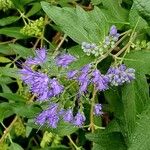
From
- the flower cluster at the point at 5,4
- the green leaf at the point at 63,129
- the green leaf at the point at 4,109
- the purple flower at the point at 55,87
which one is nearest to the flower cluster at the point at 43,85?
the purple flower at the point at 55,87

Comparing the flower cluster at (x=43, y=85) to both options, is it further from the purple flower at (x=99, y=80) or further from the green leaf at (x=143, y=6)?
the green leaf at (x=143, y=6)

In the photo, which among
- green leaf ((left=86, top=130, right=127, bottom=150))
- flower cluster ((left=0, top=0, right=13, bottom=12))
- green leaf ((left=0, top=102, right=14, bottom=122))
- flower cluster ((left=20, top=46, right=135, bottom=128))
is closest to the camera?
flower cluster ((left=20, top=46, right=135, bottom=128))

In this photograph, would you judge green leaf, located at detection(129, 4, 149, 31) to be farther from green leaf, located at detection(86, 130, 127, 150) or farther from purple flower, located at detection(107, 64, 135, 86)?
green leaf, located at detection(86, 130, 127, 150)

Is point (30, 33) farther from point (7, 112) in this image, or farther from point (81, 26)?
point (81, 26)

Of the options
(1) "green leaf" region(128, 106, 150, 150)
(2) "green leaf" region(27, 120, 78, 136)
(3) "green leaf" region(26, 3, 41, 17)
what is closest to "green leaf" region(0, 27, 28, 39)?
(3) "green leaf" region(26, 3, 41, 17)

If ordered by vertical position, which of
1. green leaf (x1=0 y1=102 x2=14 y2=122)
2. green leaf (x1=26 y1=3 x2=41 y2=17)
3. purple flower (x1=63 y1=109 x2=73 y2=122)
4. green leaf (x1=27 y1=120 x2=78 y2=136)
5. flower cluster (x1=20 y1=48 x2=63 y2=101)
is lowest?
green leaf (x1=0 y1=102 x2=14 y2=122)

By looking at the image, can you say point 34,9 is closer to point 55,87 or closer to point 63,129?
point 63,129

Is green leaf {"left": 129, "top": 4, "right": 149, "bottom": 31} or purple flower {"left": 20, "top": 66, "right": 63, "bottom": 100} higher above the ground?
green leaf {"left": 129, "top": 4, "right": 149, "bottom": 31}
